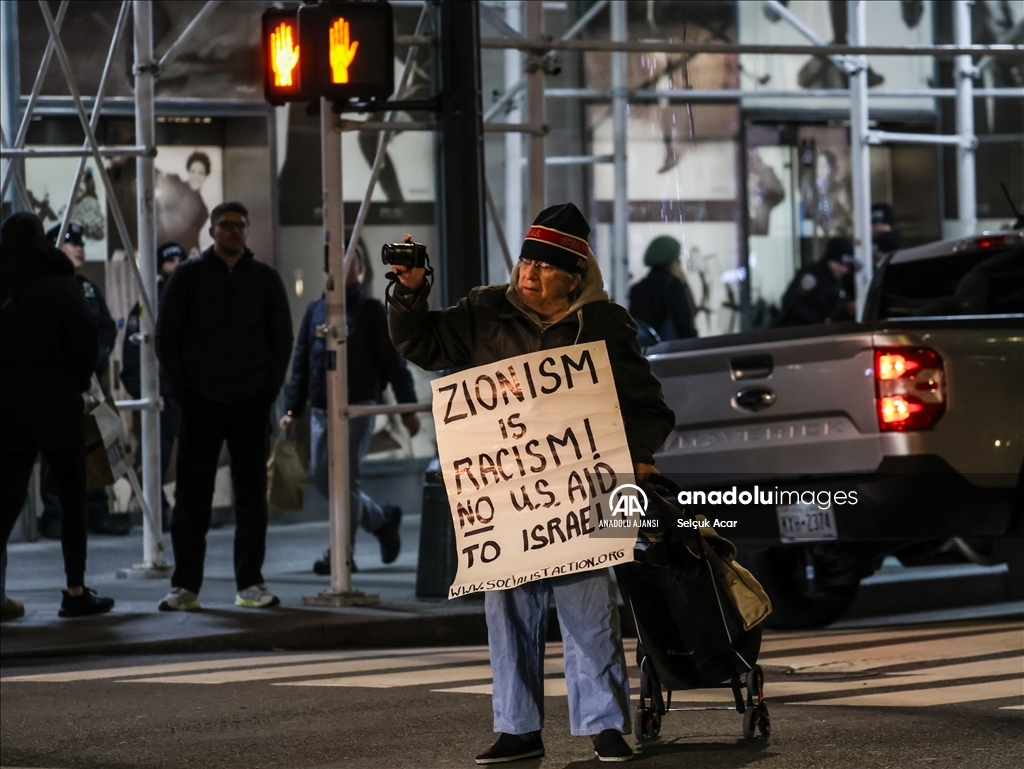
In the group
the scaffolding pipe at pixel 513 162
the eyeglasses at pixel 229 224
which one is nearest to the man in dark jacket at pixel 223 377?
the eyeglasses at pixel 229 224

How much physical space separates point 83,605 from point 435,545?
196 cm

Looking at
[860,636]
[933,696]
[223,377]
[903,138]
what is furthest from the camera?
[903,138]

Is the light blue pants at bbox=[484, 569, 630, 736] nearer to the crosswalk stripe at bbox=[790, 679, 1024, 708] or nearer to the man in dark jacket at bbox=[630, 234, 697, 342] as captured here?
the crosswalk stripe at bbox=[790, 679, 1024, 708]

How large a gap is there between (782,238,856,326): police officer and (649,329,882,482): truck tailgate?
651 centimetres

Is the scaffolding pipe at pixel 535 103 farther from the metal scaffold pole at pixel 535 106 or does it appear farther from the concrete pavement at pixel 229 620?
the concrete pavement at pixel 229 620

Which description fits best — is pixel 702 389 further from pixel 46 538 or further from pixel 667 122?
pixel 667 122

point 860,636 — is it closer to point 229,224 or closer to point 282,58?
point 229,224

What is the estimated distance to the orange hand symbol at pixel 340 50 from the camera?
32.5 feet

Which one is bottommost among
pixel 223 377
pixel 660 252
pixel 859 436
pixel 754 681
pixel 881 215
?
pixel 754 681

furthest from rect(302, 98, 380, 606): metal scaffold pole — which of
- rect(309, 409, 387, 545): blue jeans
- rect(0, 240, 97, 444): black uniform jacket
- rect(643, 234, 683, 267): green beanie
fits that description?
rect(643, 234, 683, 267): green beanie

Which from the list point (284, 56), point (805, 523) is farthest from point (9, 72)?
point (805, 523)

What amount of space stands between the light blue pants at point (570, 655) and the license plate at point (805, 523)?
298 centimetres

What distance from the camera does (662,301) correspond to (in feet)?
49.4

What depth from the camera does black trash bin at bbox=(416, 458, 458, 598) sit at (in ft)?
35.2
